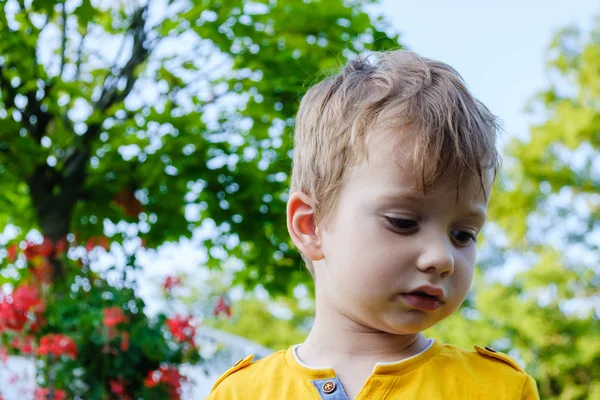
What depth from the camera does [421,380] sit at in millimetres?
1288

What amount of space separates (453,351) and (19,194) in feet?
16.1

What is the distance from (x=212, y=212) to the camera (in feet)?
16.5

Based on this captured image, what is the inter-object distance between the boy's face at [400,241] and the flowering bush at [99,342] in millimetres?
2530

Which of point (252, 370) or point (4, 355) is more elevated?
point (252, 370)

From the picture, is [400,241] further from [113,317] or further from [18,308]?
[18,308]

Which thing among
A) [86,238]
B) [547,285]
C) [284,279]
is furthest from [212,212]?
[547,285]

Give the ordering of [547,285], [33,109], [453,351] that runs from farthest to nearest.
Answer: [547,285]
[33,109]
[453,351]

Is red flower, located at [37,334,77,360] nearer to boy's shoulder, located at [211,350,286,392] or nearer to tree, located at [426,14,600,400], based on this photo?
boy's shoulder, located at [211,350,286,392]

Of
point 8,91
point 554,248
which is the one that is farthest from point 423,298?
point 554,248

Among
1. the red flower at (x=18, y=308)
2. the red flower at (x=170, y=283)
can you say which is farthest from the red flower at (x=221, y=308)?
the red flower at (x=18, y=308)

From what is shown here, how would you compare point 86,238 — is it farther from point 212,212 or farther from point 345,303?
point 345,303

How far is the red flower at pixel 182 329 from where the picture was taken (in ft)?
12.0

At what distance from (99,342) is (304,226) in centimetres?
259

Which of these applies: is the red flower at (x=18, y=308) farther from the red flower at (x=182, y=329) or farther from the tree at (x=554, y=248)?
the tree at (x=554, y=248)
